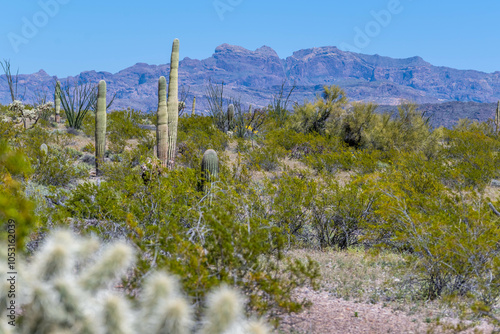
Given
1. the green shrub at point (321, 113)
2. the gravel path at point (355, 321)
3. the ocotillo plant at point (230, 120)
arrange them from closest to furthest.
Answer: the gravel path at point (355, 321)
the green shrub at point (321, 113)
the ocotillo plant at point (230, 120)

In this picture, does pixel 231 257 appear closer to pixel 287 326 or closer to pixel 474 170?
pixel 287 326

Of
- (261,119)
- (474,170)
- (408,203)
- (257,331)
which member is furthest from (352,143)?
(257,331)

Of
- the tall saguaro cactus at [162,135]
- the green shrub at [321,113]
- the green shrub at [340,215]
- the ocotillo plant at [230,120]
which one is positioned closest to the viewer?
the green shrub at [340,215]

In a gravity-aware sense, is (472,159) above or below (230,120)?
below

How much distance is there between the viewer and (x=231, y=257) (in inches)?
126

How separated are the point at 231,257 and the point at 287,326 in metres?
1.10

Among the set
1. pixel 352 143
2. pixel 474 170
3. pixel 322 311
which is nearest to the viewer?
pixel 322 311

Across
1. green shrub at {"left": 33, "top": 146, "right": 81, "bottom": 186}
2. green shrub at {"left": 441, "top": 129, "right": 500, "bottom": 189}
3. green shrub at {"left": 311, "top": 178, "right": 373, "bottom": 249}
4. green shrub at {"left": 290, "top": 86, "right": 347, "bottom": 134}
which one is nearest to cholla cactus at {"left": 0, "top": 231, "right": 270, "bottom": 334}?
green shrub at {"left": 311, "top": 178, "right": 373, "bottom": 249}

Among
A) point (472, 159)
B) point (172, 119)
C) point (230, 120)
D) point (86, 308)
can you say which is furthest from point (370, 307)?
point (230, 120)

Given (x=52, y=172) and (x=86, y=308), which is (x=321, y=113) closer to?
(x=52, y=172)

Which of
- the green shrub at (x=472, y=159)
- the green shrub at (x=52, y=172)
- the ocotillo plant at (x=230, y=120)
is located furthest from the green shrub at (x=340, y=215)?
the ocotillo plant at (x=230, y=120)

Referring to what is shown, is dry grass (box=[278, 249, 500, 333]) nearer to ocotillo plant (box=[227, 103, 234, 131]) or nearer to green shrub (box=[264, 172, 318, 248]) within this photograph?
green shrub (box=[264, 172, 318, 248])

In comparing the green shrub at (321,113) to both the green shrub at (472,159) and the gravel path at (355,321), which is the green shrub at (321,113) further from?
the gravel path at (355,321)

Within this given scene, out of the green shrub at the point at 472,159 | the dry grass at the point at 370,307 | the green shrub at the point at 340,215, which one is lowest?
the dry grass at the point at 370,307
